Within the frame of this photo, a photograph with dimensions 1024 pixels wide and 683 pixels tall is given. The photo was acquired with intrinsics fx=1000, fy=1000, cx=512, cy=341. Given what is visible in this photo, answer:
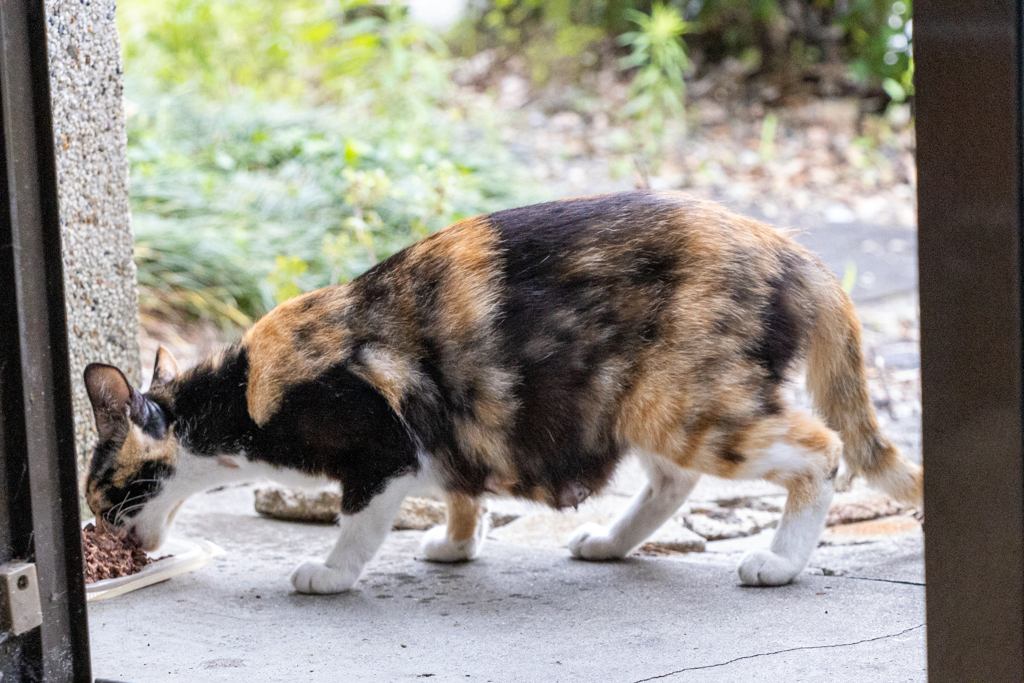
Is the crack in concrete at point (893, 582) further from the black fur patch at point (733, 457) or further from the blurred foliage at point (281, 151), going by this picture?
the blurred foliage at point (281, 151)

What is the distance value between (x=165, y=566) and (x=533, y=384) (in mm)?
1194

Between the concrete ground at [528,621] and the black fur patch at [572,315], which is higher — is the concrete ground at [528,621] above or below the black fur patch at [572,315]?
below

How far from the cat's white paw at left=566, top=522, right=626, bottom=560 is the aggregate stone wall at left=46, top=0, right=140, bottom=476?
155 centimetres

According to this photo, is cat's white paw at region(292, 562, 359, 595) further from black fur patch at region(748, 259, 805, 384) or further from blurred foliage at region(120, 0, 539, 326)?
blurred foliage at region(120, 0, 539, 326)

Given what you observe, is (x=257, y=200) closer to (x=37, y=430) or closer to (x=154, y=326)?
(x=154, y=326)

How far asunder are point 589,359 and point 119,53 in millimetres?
1839

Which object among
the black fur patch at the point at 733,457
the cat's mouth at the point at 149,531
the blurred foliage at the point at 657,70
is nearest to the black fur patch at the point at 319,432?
the cat's mouth at the point at 149,531

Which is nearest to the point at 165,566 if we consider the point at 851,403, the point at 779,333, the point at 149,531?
the point at 149,531

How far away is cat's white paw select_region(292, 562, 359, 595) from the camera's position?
8.91 feet

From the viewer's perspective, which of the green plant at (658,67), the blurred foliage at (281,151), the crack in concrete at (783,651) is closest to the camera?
the crack in concrete at (783,651)

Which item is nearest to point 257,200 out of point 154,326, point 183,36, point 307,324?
point 154,326

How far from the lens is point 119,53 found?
316cm

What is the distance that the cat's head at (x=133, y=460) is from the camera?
268 centimetres

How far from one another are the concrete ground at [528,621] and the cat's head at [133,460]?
22cm
